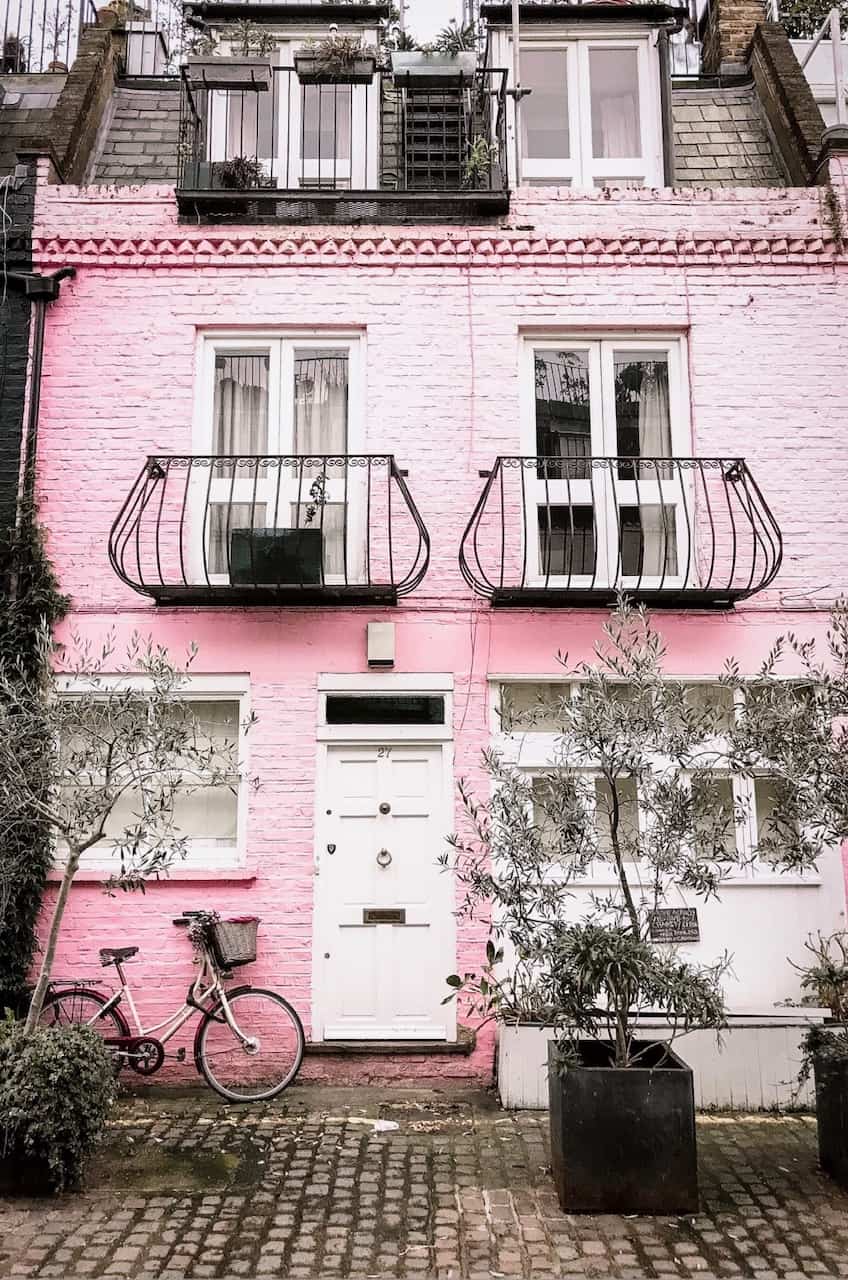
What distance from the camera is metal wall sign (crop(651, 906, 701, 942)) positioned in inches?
314

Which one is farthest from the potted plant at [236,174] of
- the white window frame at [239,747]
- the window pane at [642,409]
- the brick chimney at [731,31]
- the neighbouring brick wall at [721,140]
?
the brick chimney at [731,31]

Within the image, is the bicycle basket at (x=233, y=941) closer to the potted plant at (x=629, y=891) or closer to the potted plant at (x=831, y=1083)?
the potted plant at (x=629, y=891)

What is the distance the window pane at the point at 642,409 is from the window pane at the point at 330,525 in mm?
2392

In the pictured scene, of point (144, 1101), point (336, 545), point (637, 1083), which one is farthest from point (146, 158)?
point (637, 1083)

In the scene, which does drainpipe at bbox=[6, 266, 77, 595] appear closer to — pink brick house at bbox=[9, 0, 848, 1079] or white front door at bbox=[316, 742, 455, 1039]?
pink brick house at bbox=[9, 0, 848, 1079]

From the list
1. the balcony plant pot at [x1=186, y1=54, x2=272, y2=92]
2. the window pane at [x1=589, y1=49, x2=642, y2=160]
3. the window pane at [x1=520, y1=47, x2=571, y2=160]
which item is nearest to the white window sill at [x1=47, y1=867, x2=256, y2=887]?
the balcony plant pot at [x1=186, y1=54, x2=272, y2=92]

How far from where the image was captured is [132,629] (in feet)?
27.4

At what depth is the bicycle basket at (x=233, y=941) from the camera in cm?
747

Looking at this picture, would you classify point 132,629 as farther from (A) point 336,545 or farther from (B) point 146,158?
(B) point 146,158

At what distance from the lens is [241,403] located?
29.4 feet

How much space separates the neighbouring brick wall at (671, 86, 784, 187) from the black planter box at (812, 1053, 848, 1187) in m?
7.50

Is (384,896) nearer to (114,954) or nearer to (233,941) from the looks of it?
(233,941)

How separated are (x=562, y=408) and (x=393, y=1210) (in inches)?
244

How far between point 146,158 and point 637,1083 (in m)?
8.93
